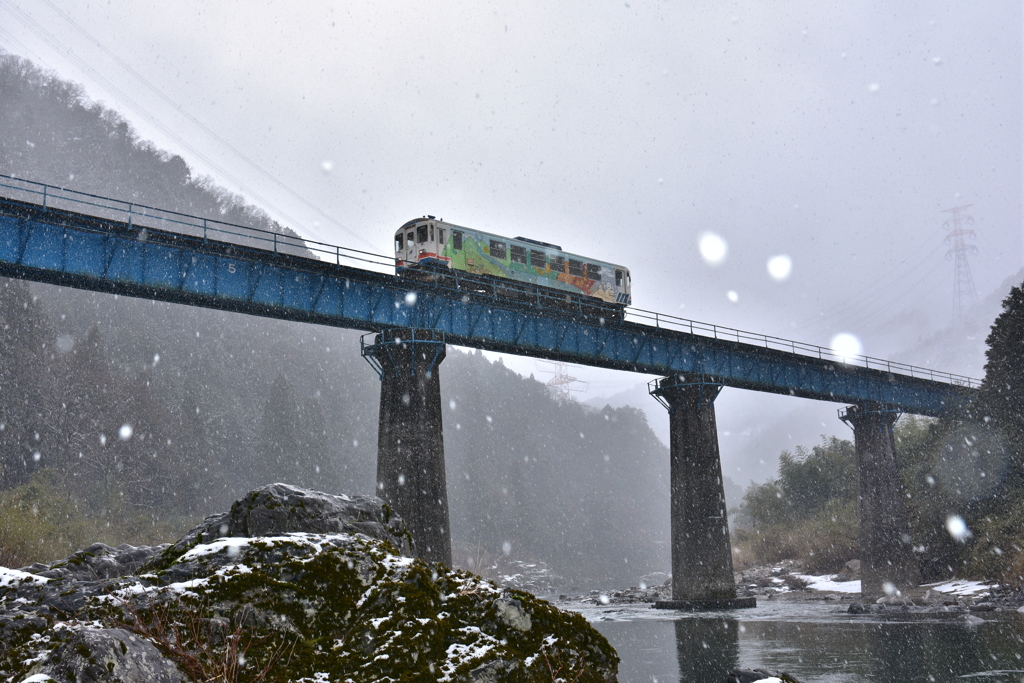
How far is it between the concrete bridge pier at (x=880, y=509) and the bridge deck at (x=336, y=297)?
3518mm

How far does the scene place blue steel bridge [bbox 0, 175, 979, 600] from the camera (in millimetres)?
25297

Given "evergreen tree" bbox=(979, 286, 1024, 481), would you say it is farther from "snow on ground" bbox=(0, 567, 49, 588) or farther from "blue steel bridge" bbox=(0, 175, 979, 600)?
"snow on ground" bbox=(0, 567, 49, 588)

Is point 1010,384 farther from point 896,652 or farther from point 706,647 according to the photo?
point 706,647

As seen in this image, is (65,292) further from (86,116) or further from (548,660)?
(548,660)

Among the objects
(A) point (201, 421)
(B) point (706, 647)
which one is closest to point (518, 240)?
(B) point (706, 647)

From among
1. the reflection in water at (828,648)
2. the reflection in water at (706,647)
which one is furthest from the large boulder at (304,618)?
the reflection in water at (828,648)

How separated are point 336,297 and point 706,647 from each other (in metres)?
19.1

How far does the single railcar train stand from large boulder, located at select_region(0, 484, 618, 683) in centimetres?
2658

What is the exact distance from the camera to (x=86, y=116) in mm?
113750

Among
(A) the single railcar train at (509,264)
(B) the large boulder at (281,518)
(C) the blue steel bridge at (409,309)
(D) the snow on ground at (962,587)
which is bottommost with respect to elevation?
(D) the snow on ground at (962,587)

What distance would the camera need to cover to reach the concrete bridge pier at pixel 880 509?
47219 mm

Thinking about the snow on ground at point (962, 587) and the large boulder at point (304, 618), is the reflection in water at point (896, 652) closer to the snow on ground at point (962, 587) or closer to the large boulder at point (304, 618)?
the large boulder at point (304, 618)

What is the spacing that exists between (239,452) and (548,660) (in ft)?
284

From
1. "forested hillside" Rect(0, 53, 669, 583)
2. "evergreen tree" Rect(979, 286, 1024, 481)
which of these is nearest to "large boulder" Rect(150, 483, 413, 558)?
"forested hillside" Rect(0, 53, 669, 583)
